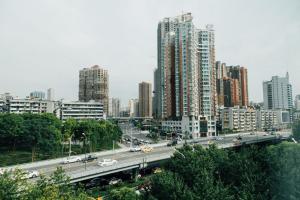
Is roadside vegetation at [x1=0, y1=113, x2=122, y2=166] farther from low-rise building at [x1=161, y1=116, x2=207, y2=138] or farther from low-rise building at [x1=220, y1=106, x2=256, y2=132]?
low-rise building at [x1=220, y1=106, x2=256, y2=132]

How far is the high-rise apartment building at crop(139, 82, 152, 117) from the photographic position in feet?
402

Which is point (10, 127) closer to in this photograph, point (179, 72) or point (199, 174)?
point (199, 174)

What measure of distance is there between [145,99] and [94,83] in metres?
35.8

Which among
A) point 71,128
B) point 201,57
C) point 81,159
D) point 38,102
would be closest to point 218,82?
point 201,57

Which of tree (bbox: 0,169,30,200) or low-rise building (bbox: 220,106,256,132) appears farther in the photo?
low-rise building (bbox: 220,106,256,132)

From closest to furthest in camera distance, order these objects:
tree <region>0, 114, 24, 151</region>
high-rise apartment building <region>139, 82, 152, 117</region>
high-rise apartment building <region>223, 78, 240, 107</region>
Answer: tree <region>0, 114, 24, 151</region> < high-rise apartment building <region>223, 78, 240, 107</region> < high-rise apartment building <region>139, 82, 152, 117</region>

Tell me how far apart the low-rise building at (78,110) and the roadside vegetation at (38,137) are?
2937 centimetres

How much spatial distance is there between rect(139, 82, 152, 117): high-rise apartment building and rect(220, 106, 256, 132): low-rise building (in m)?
49.3

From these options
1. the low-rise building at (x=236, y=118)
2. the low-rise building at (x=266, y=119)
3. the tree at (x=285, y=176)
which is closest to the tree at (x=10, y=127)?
the tree at (x=285, y=176)

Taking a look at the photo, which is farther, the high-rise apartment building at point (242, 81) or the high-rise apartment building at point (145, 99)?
the high-rise apartment building at point (145, 99)

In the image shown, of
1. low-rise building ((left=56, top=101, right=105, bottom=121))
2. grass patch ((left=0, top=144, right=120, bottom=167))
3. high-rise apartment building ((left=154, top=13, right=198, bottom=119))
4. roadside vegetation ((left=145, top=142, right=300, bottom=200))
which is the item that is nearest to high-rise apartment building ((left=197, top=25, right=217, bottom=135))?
high-rise apartment building ((left=154, top=13, right=198, bottom=119))

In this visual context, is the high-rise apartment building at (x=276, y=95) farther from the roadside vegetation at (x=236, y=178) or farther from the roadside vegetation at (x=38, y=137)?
the roadside vegetation at (x=236, y=178)

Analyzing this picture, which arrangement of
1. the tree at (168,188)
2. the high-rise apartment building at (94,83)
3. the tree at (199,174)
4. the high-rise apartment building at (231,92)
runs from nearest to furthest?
the tree at (168,188), the tree at (199,174), the high-rise apartment building at (231,92), the high-rise apartment building at (94,83)

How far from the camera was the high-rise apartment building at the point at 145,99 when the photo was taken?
12249 cm
